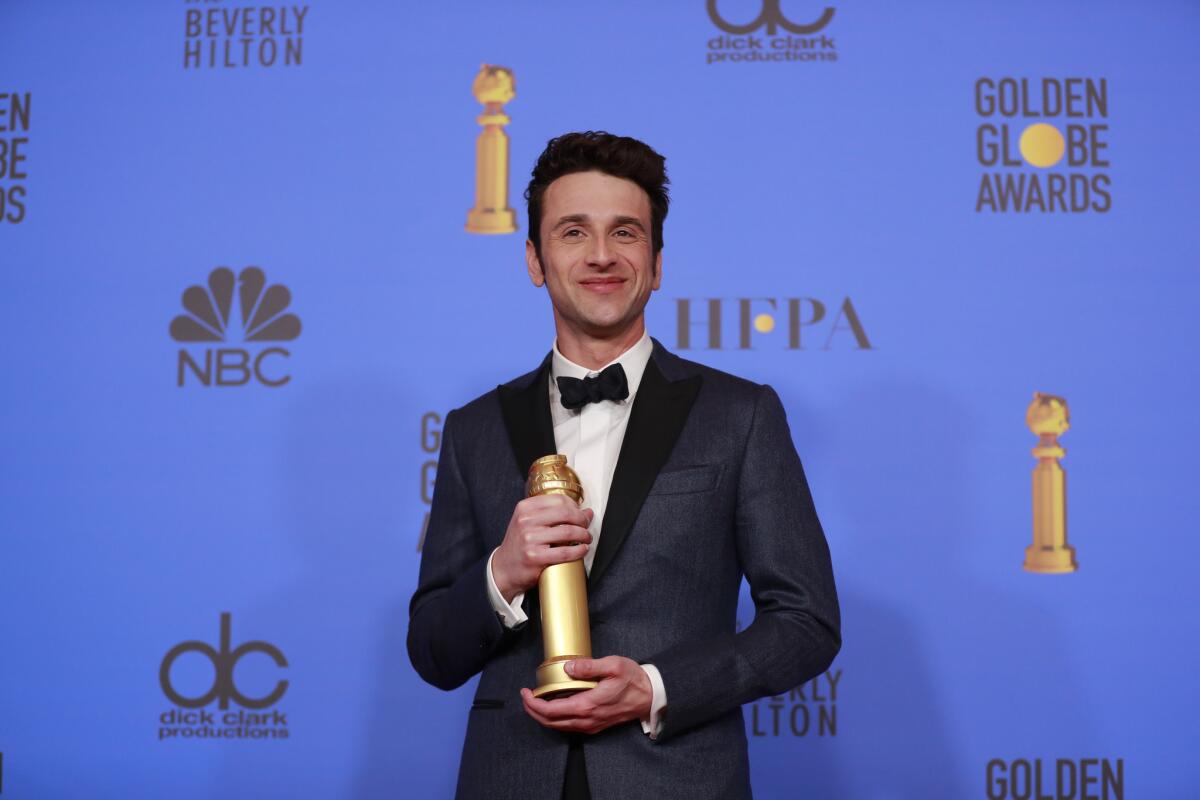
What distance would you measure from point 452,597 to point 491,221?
136 cm

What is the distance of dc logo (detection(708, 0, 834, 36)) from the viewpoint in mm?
2764

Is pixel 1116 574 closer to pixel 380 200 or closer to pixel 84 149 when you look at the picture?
pixel 380 200

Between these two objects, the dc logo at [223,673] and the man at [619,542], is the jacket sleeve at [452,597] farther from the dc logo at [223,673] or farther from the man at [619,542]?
the dc logo at [223,673]

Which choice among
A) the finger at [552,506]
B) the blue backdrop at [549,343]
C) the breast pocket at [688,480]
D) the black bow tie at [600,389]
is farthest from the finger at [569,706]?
the blue backdrop at [549,343]

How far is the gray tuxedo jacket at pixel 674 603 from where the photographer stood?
4.88 feet

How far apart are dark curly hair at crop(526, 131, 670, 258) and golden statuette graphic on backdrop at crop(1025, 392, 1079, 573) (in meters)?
1.23

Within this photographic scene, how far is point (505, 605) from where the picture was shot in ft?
4.95

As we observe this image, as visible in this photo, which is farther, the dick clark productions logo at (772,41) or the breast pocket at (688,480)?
the dick clark productions logo at (772,41)

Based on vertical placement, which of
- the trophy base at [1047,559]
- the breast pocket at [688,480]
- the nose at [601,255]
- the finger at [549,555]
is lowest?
the trophy base at [1047,559]

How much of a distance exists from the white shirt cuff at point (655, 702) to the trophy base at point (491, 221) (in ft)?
4.93

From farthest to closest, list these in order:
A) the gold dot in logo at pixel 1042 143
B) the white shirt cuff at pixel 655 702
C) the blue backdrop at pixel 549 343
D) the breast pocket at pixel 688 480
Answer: the gold dot in logo at pixel 1042 143
the blue backdrop at pixel 549 343
the breast pocket at pixel 688 480
the white shirt cuff at pixel 655 702

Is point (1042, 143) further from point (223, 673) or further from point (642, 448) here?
point (223, 673)

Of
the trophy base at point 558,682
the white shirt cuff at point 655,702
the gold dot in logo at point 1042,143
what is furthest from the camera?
the gold dot in logo at point 1042,143

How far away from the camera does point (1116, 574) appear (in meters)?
2.59
